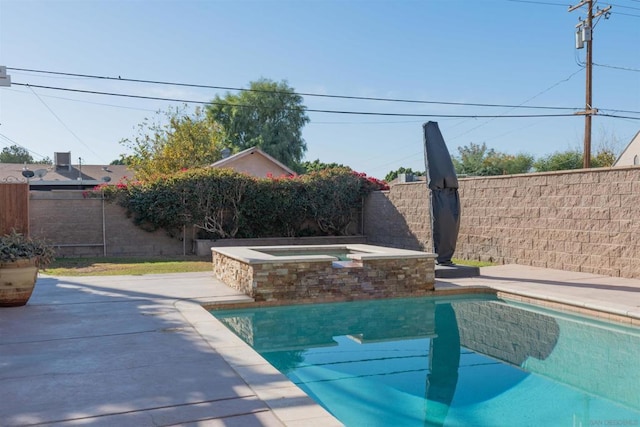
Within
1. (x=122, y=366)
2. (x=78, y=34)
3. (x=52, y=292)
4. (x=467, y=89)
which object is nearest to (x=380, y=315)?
(x=122, y=366)

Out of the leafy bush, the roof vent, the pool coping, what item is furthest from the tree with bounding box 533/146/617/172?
the roof vent

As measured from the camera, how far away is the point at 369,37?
16.6m

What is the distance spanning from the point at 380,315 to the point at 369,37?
11934mm

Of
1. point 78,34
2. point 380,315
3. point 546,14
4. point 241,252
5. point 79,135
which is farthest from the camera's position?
point 79,135

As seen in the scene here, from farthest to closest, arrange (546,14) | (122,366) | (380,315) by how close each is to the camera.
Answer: (546,14)
(380,315)
(122,366)

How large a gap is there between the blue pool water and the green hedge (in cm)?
829

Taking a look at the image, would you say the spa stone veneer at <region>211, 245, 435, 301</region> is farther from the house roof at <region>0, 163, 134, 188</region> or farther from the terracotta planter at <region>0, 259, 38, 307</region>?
the house roof at <region>0, 163, 134, 188</region>

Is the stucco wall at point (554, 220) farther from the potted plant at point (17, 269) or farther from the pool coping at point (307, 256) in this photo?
the potted plant at point (17, 269)

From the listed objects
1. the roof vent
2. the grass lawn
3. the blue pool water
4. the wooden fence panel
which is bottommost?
the blue pool water

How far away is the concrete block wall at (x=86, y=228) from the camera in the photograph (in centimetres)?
1388

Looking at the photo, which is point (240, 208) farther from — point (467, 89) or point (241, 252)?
point (467, 89)

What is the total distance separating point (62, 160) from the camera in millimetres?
30281

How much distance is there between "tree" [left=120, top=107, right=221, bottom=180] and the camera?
23203 millimetres

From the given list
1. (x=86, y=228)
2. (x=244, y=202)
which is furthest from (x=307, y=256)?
(x=86, y=228)
